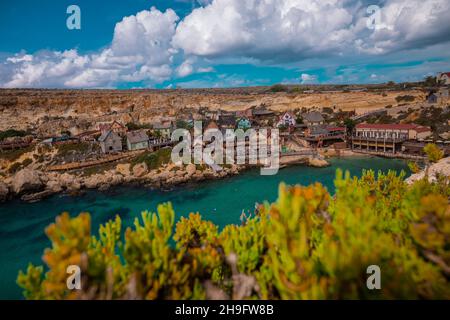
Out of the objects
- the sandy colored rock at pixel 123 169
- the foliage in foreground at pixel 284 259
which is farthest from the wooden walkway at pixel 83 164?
the foliage in foreground at pixel 284 259

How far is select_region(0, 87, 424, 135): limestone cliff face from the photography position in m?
77.0

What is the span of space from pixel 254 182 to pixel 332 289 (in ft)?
129

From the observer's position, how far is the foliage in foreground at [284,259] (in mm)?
6797

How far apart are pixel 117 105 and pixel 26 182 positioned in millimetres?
50769

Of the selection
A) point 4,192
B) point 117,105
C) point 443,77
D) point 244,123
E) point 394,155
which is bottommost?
point 4,192

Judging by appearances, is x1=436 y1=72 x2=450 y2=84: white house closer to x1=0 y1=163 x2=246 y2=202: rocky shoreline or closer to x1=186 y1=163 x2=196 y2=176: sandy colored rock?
x1=0 y1=163 x2=246 y2=202: rocky shoreline

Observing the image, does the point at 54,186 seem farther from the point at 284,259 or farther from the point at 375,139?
the point at 375,139

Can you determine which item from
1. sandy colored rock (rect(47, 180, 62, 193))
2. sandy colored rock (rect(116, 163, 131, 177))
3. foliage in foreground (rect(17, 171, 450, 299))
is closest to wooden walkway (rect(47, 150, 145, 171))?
sandy colored rock (rect(116, 163, 131, 177))

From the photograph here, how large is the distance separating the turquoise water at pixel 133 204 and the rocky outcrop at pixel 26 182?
2.98 meters

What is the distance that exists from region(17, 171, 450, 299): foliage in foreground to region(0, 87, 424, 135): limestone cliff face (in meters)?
75.3

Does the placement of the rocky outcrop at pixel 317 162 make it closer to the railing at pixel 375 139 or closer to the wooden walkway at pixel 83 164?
the railing at pixel 375 139

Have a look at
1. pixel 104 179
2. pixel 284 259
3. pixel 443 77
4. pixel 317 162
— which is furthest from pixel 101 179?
pixel 443 77

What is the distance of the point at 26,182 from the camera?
4581 cm
